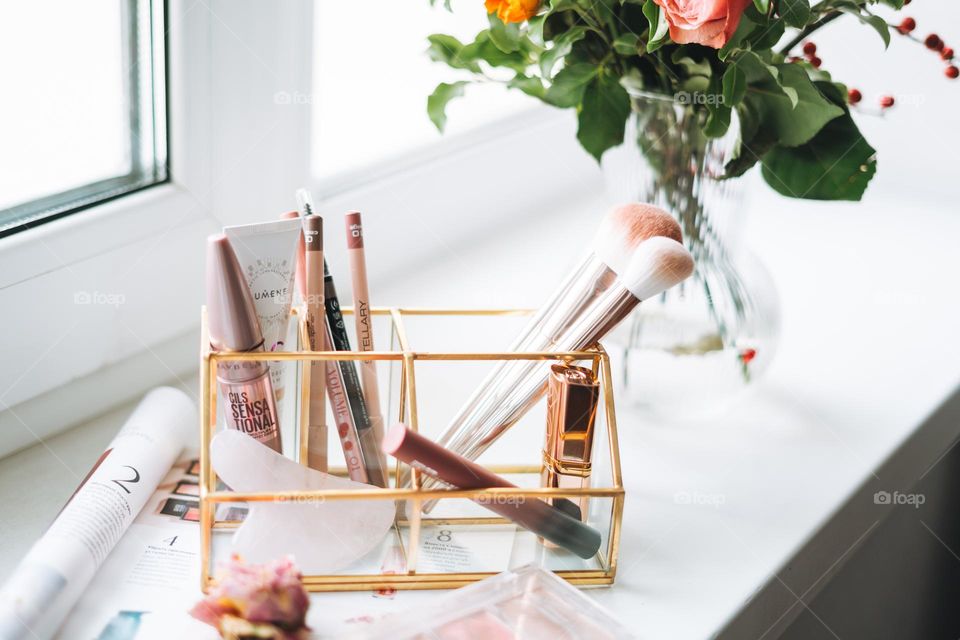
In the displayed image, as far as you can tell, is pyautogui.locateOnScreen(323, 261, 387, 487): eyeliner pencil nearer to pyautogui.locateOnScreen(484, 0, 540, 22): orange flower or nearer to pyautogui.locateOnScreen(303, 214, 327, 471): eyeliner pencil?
pyautogui.locateOnScreen(303, 214, 327, 471): eyeliner pencil

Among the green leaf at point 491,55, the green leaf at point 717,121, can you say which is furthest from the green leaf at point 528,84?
the green leaf at point 717,121

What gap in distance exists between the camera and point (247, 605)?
406 mm

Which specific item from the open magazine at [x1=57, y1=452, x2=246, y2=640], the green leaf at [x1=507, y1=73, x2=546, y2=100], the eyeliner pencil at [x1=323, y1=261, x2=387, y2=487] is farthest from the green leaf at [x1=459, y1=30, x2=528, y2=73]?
the open magazine at [x1=57, y1=452, x2=246, y2=640]

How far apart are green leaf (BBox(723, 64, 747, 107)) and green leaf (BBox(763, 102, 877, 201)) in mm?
89

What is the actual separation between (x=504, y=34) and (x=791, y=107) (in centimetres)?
18

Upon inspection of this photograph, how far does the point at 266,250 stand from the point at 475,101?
1.85 feet

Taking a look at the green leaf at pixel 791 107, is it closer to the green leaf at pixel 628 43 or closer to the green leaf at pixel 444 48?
the green leaf at pixel 628 43

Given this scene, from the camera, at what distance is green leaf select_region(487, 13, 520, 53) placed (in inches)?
24.7

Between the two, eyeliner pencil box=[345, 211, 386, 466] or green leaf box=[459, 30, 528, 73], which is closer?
eyeliner pencil box=[345, 211, 386, 466]

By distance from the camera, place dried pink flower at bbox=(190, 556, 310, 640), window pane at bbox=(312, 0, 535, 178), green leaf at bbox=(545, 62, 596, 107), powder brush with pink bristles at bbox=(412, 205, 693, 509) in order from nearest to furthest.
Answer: dried pink flower at bbox=(190, 556, 310, 640), powder brush with pink bristles at bbox=(412, 205, 693, 509), green leaf at bbox=(545, 62, 596, 107), window pane at bbox=(312, 0, 535, 178)

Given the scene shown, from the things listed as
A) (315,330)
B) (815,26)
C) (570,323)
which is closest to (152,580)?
(315,330)

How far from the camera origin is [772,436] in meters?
0.68

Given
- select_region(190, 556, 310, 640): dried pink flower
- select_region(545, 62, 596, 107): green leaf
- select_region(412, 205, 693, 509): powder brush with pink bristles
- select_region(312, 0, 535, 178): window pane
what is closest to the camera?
select_region(190, 556, 310, 640): dried pink flower

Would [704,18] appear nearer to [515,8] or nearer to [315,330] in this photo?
[515,8]
